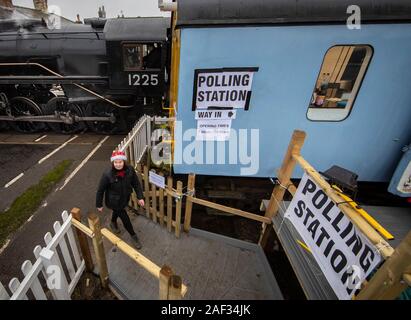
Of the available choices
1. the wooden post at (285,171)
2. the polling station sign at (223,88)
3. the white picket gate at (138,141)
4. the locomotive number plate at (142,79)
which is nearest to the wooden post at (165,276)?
the wooden post at (285,171)

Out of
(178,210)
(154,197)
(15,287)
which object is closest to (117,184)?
(154,197)

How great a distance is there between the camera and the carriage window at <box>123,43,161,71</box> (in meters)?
6.51

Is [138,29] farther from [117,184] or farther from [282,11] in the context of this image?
[117,184]

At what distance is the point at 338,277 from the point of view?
2.04 metres

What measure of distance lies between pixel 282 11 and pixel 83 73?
6.89 meters

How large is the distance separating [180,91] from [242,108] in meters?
1.09

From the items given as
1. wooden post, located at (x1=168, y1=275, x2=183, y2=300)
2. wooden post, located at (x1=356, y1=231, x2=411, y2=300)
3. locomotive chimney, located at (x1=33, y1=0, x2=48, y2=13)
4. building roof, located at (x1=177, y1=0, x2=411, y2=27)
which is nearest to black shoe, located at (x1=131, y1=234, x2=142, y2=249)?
wooden post, located at (x1=168, y1=275, x2=183, y2=300)

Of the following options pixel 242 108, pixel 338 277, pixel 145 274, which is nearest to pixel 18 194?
pixel 145 274

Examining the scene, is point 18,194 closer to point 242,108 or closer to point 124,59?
point 124,59

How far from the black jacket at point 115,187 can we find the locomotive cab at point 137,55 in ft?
14.6

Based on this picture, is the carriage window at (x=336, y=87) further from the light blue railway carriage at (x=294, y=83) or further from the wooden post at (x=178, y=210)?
the wooden post at (x=178, y=210)

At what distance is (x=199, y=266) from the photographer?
10.9 feet

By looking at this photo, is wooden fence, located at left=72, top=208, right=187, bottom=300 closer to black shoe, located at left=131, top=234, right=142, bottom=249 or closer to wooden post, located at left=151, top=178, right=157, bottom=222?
black shoe, located at left=131, top=234, right=142, bottom=249

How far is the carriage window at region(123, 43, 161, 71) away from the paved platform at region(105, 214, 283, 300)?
16.3ft
